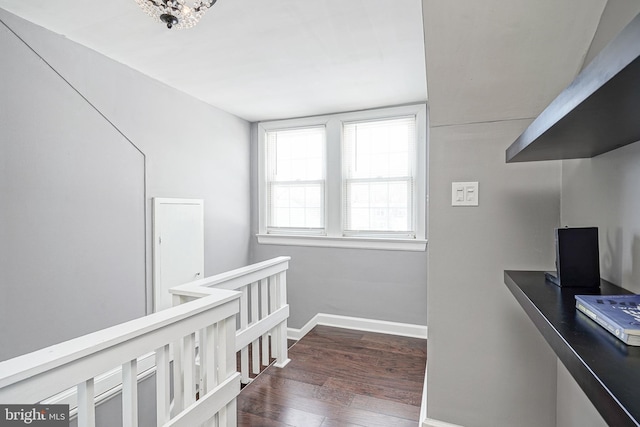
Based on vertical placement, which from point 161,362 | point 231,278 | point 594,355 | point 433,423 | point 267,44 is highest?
point 267,44

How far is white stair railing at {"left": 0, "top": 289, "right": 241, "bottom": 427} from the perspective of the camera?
2.52ft

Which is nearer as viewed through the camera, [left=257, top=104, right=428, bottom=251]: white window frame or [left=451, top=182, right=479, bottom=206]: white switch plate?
[left=451, top=182, right=479, bottom=206]: white switch plate

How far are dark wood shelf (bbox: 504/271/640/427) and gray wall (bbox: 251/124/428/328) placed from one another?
7.99 feet

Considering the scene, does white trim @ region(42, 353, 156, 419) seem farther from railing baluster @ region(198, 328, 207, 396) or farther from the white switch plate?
the white switch plate

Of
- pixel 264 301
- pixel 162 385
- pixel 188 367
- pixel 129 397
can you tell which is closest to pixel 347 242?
pixel 264 301

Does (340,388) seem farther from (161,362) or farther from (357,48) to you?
(357,48)

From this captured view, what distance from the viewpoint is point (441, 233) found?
5.20ft

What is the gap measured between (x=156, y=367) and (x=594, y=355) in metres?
1.26

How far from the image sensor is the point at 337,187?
363 centimetres

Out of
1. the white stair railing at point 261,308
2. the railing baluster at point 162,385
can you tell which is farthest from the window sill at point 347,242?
the railing baluster at point 162,385

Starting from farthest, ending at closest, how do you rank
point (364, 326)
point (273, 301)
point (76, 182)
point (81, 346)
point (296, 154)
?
point (296, 154) < point (364, 326) < point (273, 301) < point (76, 182) < point (81, 346)

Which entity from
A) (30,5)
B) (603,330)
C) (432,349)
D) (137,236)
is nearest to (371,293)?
(432,349)

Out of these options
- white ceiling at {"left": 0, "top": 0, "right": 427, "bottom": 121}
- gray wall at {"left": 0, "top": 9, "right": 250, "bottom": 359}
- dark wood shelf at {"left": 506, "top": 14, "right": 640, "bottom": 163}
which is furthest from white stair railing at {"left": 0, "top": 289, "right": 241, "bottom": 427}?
white ceiling at {"left": 0, "top": 0, "right": 427, "bottom": 121}

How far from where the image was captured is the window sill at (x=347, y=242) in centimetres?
326
